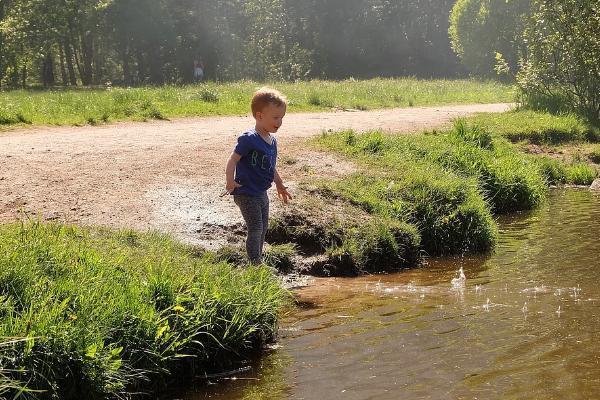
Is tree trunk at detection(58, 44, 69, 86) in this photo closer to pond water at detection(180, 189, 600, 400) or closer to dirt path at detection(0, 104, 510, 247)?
dirt path at detection(0, 104, 510, 247)

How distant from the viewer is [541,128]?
16.7 metres

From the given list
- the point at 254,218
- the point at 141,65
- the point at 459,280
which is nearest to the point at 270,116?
the point at 254,218

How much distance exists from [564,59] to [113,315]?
56.6ft

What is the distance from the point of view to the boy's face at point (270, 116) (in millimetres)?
6340

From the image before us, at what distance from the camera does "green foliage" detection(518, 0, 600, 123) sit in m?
18.6

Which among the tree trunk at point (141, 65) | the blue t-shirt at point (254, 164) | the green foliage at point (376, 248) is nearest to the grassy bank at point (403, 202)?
the green foliage at point (376, 248)

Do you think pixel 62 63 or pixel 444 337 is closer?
pixel 444 337

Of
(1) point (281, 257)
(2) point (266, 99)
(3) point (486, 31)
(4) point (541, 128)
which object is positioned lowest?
(1) point (281, 257)

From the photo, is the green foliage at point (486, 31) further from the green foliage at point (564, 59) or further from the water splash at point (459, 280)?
the water splash at point (459, 280)

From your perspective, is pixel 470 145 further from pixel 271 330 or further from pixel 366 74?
pixel 366 74

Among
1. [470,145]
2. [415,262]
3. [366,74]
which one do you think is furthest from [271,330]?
[366,74]

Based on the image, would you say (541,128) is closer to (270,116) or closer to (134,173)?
(134,173)

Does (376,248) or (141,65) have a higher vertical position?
(141,65)

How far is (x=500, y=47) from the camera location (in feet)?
165
